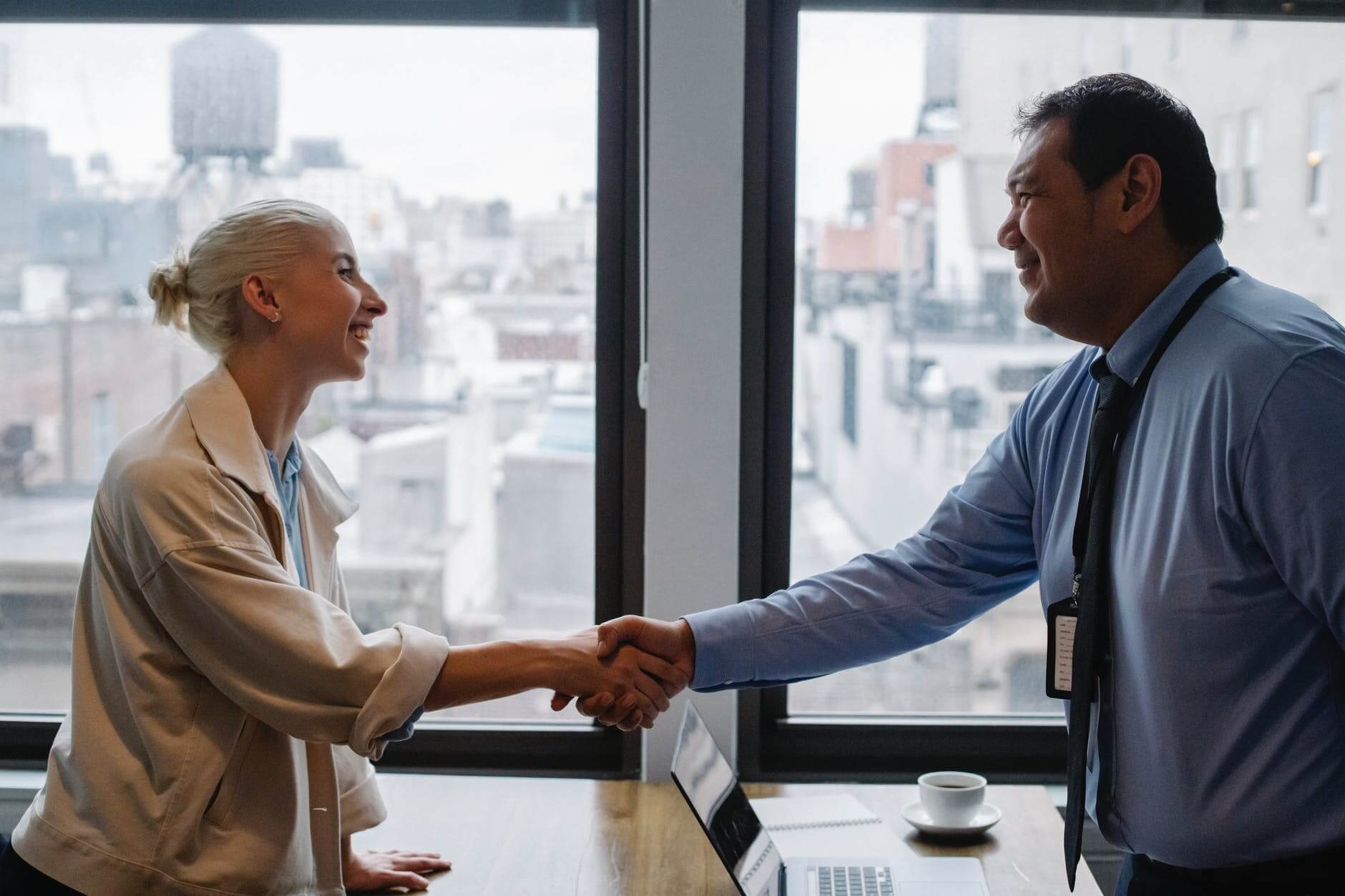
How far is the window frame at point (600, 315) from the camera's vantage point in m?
2.38

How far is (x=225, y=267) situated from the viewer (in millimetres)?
1666

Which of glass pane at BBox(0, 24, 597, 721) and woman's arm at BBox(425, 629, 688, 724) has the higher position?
glass pane at BBox(0, 24, 597, 721)

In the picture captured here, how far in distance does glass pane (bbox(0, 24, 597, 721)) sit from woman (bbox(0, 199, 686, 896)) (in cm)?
79

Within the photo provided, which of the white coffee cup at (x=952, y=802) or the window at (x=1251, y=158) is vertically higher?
the window at (x=1251, y=158)

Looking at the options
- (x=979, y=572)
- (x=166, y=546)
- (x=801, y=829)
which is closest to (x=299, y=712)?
(x=166, y=546)

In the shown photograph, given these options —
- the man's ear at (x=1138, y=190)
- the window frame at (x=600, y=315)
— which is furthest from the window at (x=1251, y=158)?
the window frame at (x=600, y=315)

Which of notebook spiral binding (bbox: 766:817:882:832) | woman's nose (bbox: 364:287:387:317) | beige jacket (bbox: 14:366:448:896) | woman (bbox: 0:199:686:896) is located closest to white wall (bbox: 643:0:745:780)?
notebook spiral binding (bbox: 766:817:882:832)

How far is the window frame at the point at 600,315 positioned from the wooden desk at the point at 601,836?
0.40ft

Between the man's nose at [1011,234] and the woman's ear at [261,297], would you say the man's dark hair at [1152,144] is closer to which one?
the man's nose at [1011,234]

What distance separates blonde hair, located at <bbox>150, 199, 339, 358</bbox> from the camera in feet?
5.48

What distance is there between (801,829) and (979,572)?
20.5 inches

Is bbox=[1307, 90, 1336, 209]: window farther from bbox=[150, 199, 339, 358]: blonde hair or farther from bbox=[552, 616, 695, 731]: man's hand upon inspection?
bbox=[150, 199, 339, 358]: blonde hair

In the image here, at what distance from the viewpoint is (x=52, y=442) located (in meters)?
2.49

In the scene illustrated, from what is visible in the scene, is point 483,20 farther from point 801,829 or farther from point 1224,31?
point 801,829
